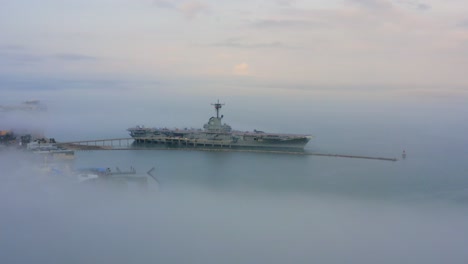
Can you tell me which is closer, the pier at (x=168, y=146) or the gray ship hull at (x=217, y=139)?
the pier at (x=168, y=146)

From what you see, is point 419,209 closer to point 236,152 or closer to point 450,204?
point 450,204

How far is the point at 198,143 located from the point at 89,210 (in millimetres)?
12837

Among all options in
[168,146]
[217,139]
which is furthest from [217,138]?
[168,146]

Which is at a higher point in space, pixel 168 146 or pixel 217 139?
pixel 217 139

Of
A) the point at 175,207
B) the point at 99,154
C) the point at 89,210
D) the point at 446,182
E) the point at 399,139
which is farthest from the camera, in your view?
the point at 399,139

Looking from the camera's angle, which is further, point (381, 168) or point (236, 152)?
point (236, 152)

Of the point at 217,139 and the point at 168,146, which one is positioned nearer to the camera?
the point at 217,139

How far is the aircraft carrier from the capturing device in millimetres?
21984

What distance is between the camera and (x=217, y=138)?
22938 millimetres

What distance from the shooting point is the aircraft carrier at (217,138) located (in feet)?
72.1

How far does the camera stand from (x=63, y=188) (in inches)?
452

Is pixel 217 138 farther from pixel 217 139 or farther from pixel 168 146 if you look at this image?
pixel 168 146

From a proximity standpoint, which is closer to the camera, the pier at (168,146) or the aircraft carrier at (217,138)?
the pier at (168,146)

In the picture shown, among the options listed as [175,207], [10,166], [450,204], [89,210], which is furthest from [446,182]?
[10,166]
